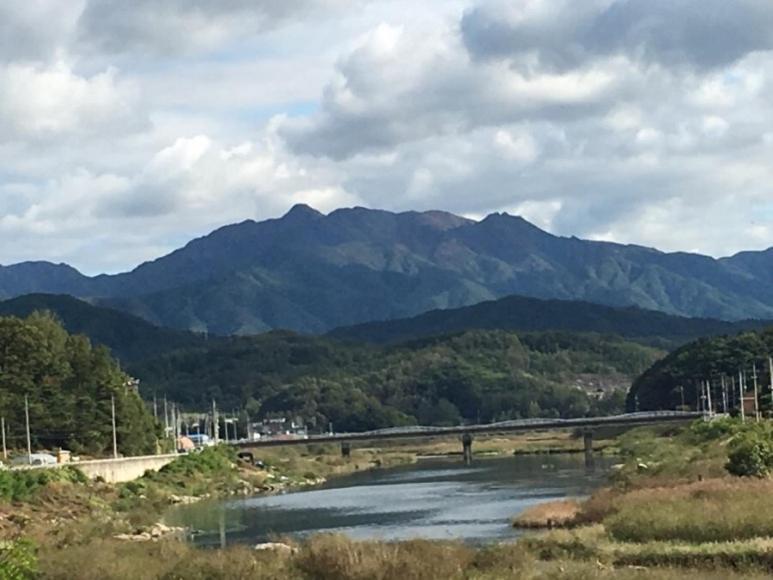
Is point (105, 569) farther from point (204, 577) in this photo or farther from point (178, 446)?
point (178, 446)

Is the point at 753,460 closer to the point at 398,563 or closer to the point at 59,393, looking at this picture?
the point at 398,563

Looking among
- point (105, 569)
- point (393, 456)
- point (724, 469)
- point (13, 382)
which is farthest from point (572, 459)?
point (105, 569)

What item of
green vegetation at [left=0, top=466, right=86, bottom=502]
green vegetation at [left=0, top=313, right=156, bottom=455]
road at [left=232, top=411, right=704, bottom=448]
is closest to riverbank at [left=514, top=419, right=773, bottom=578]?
green vegetation at [left=0, top=466, right=86, bottom=502]

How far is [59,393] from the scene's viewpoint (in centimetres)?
12356

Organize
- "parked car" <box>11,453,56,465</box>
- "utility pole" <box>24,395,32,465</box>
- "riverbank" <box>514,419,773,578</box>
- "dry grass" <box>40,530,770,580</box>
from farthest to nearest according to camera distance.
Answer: "utility pole" <box>24,395,32,465</box>, "parked car" <box>11,453,56,465</box>, "riverbank" <box>514,419,773,578</box>, "dry grass" <box>40,530,770,580</box>

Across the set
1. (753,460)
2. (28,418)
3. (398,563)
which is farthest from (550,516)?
(28,418)

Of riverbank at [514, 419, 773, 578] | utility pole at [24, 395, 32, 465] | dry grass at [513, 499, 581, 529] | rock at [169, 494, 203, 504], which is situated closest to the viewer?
riverbank at [514, 419, 773, 578]

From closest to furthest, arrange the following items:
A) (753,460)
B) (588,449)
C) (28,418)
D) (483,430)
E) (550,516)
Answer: (753,460), (550,516), (28,418), (588,449), (483,430)

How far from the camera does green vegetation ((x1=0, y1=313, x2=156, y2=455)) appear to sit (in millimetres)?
121688

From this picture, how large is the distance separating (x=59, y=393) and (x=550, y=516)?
238 feet

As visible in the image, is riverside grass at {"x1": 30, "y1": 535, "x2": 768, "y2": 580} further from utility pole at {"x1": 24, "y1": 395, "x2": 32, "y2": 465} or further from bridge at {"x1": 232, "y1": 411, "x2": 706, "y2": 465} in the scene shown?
bridge at {"x1": 232, "y1": 411, "x2": 706, "y2": 465}

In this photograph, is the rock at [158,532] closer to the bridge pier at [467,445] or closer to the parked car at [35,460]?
the parked car at [35,460]

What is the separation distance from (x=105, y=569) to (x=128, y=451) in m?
96.4

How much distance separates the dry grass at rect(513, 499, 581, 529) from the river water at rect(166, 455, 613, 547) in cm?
95
